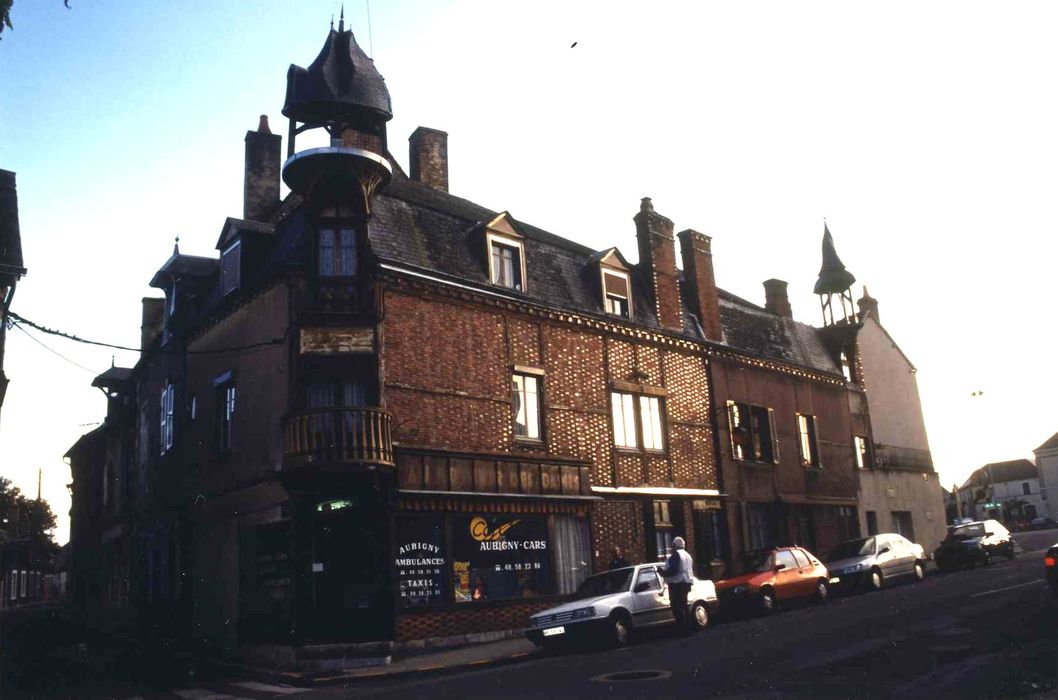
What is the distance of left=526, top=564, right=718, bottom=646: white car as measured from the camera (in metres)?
14.7

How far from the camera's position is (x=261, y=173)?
24.0 meters

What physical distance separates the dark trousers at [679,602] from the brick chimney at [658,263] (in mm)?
10901

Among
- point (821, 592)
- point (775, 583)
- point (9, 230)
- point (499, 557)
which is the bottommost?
point (821, 592)

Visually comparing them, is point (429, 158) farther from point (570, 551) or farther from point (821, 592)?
point (821, 592)

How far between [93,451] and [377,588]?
26397 mm

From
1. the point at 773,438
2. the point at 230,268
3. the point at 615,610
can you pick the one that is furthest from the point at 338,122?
the point at 773,438

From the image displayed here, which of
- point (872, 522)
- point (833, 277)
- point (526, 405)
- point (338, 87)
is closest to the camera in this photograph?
point (338, 87)

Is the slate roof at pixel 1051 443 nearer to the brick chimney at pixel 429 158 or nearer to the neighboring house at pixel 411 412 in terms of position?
the neighboring house at pixel 411 412

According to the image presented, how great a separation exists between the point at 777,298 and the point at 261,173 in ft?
65.4

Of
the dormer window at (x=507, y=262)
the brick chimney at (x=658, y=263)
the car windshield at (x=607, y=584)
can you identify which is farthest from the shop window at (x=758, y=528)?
the car windshield at (x=607, y=584)

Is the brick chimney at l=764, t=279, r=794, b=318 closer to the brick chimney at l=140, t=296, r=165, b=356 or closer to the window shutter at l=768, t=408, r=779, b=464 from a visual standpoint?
the window shutter at l=768, t=408, r=779, b=464

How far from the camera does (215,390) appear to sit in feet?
70.6

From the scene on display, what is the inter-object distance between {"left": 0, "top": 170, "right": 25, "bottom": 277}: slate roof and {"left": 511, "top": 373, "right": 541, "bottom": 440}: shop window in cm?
1069

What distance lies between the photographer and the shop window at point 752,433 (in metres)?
26.9
